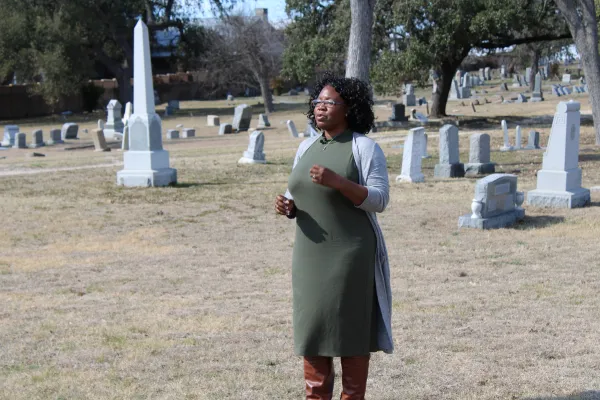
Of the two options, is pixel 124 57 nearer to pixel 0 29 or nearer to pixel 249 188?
pixel 0 29

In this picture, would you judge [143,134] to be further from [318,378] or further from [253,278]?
[318,378]

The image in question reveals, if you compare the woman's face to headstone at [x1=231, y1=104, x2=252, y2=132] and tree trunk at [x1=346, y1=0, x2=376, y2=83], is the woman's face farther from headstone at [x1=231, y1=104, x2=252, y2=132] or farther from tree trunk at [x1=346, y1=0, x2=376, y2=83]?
headstone at [x1=231, y1=104, x2=252, y2=132]

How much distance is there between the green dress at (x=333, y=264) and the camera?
378 centimetres

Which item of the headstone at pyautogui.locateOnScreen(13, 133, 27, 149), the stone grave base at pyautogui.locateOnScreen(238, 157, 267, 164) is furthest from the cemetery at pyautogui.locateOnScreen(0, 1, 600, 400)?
the headstone at pyautogui.locateOnScreen(13, 133, 27, 149)

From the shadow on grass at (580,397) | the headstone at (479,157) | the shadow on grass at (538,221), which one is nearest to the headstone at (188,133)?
the headstone at (479,157)

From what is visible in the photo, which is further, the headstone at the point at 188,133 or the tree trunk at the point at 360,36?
the headstone at the point at 188,133

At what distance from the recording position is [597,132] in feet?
67.7

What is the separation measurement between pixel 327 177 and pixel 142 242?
698 cm

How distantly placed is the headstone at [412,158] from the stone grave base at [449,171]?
2.32ft

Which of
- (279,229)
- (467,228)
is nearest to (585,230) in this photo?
(467,228)

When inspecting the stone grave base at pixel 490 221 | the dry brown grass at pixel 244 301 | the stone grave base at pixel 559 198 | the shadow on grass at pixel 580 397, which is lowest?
the shadow on grass at pixel 580 397

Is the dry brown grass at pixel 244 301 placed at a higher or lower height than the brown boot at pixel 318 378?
Result: lower

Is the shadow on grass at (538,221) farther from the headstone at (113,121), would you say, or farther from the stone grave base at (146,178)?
the headstone at (113,121)

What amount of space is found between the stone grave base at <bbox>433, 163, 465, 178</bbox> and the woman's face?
12.4 m
